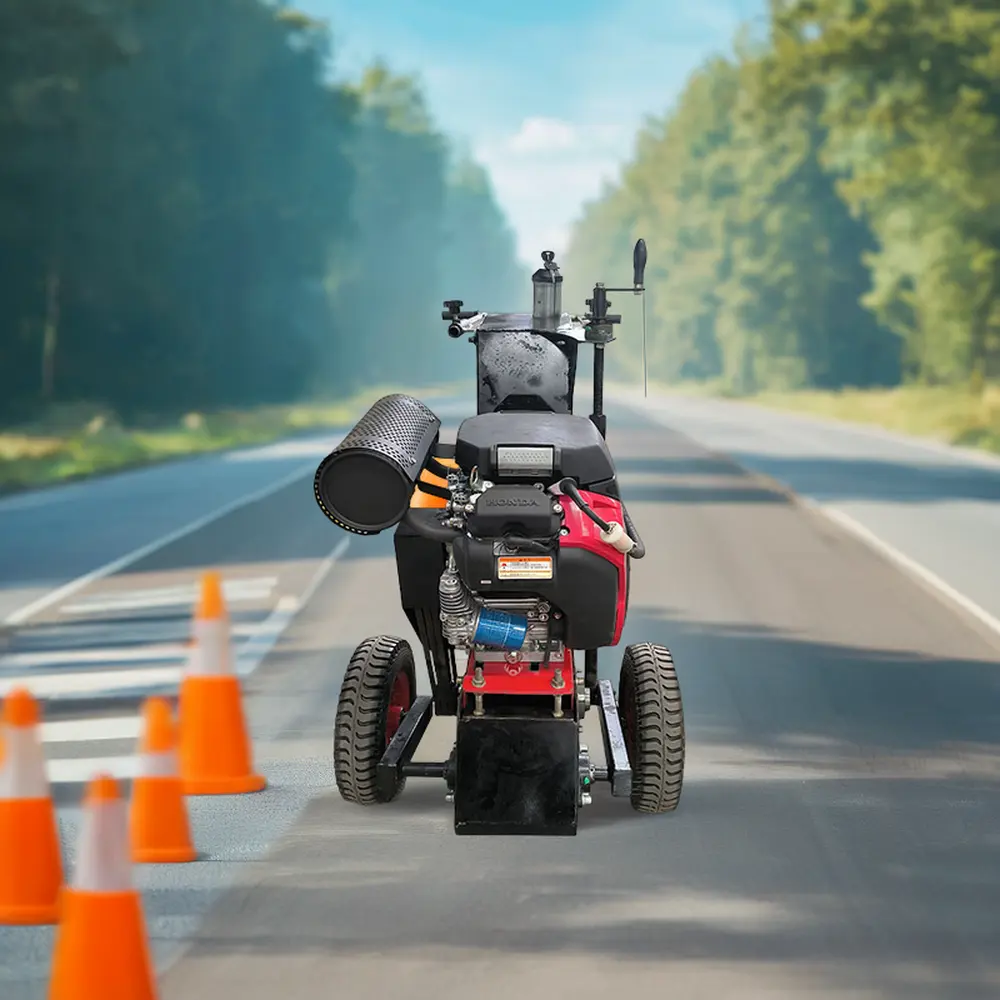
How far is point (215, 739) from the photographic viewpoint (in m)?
10.1

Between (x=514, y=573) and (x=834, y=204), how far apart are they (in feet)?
361

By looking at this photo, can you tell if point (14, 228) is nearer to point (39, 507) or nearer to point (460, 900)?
point (39, 507)

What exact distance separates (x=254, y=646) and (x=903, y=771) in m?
6.00

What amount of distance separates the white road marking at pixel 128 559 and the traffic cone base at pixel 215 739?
24.0 feet

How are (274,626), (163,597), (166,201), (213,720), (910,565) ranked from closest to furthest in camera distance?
(213,720) → (274,626) → (163,597) → (910,565) → (166,201)

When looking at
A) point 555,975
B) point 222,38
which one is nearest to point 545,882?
point 555,975

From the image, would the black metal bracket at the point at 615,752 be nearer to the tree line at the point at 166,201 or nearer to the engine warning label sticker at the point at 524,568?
the engine warning label sticker at the point at 524,568

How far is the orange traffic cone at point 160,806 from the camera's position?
27.0 ft

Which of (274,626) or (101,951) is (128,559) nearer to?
(274,626)

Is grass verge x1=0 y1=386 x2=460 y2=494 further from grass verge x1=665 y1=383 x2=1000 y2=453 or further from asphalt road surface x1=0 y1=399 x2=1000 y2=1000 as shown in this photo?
asphalt road surface x1=0 y1=399 x2=1000 y2=1000

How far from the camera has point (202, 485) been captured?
37531 mm

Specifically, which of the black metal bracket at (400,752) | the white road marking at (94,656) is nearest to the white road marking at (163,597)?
the white road marking at (94,656)

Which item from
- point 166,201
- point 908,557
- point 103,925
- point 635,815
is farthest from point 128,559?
point 166,201

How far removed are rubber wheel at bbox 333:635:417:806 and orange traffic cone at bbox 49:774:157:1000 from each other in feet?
9.53
